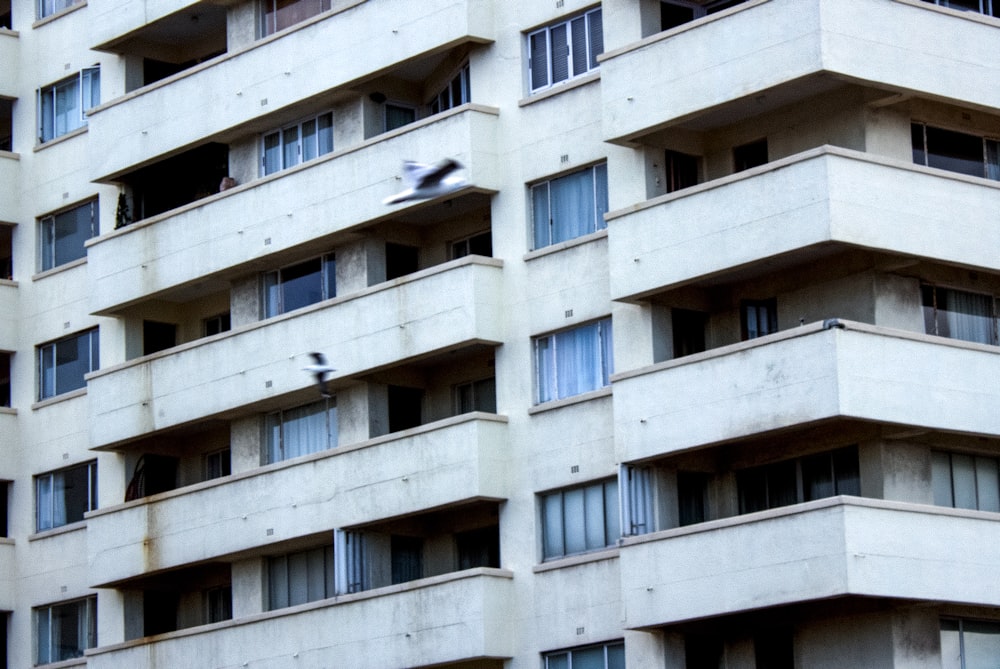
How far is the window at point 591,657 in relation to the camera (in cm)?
5116

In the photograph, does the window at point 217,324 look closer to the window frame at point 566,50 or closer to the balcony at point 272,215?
the balcony at point 272,215

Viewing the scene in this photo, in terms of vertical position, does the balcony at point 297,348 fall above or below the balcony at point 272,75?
below

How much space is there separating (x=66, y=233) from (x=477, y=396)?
54.8 feet

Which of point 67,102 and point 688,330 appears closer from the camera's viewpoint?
point 688,330

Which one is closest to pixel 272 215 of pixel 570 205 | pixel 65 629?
pixel 570 205

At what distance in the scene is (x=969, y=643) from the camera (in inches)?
1887

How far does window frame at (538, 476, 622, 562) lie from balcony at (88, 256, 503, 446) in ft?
12.4

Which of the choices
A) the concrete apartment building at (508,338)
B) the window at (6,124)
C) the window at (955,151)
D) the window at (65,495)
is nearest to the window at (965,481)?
the concrete apartment building at (508,338)

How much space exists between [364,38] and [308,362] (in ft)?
24.5

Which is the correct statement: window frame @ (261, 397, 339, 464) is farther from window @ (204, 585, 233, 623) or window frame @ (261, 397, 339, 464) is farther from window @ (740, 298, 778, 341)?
window @ (740, 298, 778, 341)

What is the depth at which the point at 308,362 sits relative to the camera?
5847 cm

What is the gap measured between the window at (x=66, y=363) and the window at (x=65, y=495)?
2.24m

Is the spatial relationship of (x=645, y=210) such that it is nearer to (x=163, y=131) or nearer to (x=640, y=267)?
(x=640, y=267)

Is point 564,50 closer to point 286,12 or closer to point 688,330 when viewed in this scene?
point 688,330
